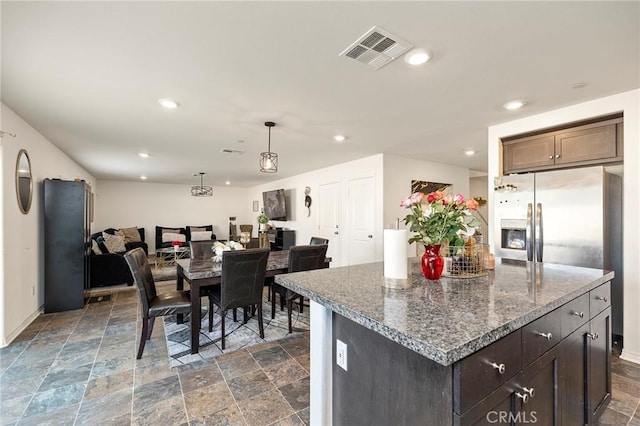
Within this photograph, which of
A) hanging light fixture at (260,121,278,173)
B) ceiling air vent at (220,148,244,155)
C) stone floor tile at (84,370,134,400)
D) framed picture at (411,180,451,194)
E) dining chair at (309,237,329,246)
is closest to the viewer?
stone floor tile at (84,370,134,400)

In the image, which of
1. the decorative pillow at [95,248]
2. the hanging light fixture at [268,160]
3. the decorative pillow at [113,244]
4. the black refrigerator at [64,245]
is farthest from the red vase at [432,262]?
the decorative pillow at [113,244]

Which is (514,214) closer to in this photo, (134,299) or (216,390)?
(216,390)

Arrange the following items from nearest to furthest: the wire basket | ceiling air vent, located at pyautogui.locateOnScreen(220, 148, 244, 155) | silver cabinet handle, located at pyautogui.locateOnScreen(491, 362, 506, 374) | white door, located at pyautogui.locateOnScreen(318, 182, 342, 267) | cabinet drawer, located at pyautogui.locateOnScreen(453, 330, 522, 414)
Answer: cabinet drawer, located at pyautogui.locateOnScreen(453, 330, 522, 414), silver cabinet handle, located at pyautogui.locateOnScreen(491, 362, 506, 374), the wire basket, ceiling air vent, located at pyautogui.locateOnScreen(220, 148, 244, 155), white door, located at pyautogui.locateOnScreen(318, 182, 342, 267)

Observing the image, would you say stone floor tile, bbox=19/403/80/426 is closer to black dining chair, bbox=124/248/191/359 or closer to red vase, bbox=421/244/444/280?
black dining chair, bbox=124/248/191/359

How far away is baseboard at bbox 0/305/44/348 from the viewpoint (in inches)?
108

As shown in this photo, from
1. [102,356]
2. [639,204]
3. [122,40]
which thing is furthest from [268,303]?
[639,204]

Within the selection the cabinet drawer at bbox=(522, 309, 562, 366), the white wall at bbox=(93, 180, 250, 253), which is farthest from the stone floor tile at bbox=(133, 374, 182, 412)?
the white wall at bbox=(93, 180, 250, 253)

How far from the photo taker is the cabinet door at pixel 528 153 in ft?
10.2

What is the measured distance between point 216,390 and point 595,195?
3.61 m

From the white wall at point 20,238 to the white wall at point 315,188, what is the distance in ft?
15.0

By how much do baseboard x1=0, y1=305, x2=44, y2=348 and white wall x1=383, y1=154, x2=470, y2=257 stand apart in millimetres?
4811

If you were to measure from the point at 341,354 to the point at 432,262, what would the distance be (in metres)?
0.70

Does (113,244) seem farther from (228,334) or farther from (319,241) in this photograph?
(319,241)

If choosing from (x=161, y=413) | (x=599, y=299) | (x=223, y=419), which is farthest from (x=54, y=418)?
(x=599, y=299)
